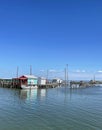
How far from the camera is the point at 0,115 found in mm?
24891

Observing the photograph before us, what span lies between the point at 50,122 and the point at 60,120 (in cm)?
145

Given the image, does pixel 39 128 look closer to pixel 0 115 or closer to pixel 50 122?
pixel 50 122

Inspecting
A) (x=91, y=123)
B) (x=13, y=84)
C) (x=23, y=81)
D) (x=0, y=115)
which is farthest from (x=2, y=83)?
(x=91, y=123)

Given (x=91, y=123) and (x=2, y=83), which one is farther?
(x=2, y=83)

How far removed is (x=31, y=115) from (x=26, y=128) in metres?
6.04

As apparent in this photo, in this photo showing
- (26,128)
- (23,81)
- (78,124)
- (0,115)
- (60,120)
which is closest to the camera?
(26,128)

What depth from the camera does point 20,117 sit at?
23.9m

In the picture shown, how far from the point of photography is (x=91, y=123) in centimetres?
2184

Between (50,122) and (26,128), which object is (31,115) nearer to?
(50,122)

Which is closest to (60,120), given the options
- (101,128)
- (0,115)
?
(101,128)

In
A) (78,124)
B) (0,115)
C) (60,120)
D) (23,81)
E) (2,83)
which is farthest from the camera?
→ (2,83)

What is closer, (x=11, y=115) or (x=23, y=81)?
(x=11, y=115)

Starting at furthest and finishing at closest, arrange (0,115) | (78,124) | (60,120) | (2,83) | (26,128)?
1. (2,83)
2. (0,115)
3. (60,120)
4. (78,124)
5. (26,128)

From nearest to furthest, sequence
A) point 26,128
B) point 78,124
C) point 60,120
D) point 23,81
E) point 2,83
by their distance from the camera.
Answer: point 26,128 → point 78,124 → point 60,120 → point 23,81 → point 2,83
